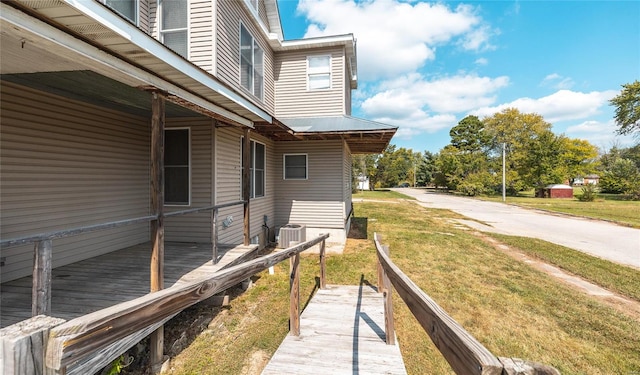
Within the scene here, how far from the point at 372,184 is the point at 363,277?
1872 inches

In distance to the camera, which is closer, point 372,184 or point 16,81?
point 16,81

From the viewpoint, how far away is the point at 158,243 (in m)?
3.62

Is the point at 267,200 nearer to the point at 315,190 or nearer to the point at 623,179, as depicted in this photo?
the point at 315,190

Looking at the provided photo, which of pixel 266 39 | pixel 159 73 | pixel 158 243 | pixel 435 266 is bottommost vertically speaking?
pixel 435 266

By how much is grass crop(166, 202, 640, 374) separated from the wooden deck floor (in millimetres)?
922

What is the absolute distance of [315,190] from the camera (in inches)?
370

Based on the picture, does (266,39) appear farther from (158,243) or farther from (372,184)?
(372,184)

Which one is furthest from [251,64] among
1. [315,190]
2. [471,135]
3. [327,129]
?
[471,135]

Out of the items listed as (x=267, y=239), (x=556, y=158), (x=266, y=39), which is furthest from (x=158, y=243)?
Result: (x=556, y=158)

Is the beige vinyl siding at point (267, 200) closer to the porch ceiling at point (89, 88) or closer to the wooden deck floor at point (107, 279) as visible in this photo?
the wooden deck floor at point (107, 279)

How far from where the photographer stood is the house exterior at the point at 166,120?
273 centimetres

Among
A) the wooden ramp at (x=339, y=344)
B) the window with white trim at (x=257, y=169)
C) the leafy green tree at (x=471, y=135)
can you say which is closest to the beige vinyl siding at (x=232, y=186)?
the window with white trim at (x=257, y=169)

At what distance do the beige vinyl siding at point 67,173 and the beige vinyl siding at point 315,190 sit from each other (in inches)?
169

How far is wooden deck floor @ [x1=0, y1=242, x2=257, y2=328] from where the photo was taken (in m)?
3.20
